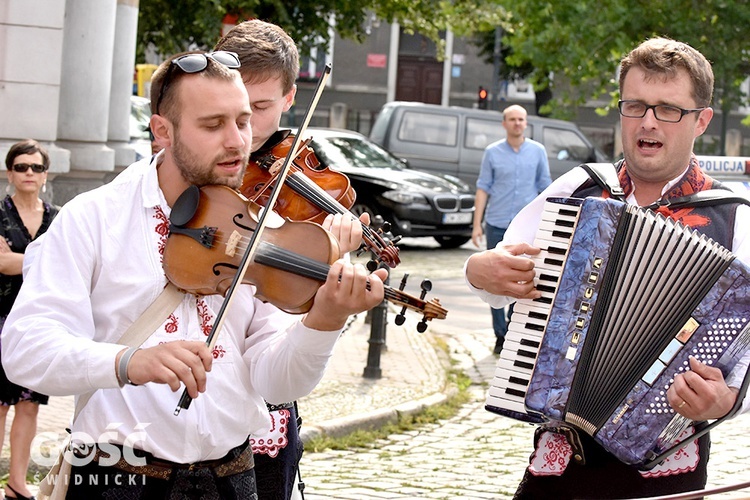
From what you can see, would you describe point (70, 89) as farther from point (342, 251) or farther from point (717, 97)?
point (717, 97)

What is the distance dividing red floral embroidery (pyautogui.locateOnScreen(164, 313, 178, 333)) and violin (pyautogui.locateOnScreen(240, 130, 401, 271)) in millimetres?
679

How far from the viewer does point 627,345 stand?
3617mm

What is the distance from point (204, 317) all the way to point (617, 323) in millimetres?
1201

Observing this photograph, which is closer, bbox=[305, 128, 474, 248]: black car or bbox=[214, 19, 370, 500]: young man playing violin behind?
bbox=[214, 19, 370, 500]: young man playing violin behind

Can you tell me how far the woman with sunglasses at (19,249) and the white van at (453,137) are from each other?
14.2 meters

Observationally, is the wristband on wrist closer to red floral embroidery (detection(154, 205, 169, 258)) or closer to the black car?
red floral embroidery (detection(154, 205, 169, 258))

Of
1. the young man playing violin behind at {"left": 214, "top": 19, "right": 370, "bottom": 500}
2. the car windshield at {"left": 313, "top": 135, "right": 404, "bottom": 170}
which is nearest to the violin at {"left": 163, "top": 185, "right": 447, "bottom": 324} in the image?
→ the young man playing violin behind at {"left": 214, "top": 19, "right": 370, "bottom": 500}

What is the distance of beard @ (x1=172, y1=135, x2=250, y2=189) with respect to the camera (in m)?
3.16

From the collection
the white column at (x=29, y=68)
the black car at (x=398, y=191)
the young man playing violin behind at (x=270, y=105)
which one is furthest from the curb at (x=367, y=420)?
the black car at (x=398, y=191)

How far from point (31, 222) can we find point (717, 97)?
16745mm

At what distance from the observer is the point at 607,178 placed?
389cm

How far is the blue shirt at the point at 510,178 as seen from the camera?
1153 cm

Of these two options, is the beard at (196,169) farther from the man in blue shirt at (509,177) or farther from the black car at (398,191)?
the black car at (398,191)

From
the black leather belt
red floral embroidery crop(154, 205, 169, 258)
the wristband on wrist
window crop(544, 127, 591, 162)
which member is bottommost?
the black leather belt
